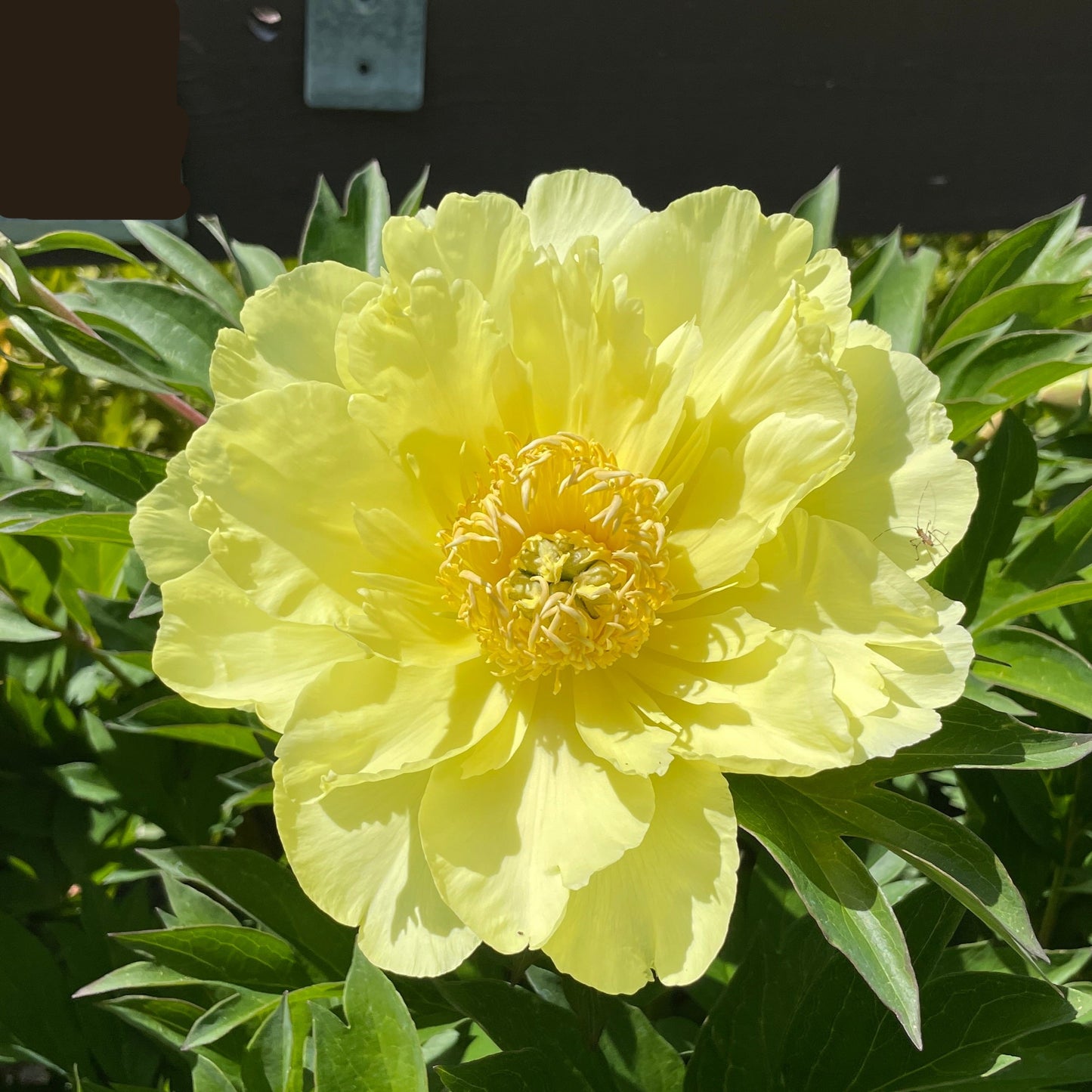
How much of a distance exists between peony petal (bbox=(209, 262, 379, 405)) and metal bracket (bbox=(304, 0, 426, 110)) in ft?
3.08

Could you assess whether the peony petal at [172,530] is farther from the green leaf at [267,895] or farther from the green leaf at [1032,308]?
the green leaf at [1032,308]

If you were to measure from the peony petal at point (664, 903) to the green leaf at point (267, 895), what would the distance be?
0.91ft

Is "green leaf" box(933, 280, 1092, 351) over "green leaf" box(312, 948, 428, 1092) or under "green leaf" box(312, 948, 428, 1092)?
over

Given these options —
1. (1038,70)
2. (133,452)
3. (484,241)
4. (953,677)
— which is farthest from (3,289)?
(1038,70)

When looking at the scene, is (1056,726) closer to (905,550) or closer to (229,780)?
(905,550)

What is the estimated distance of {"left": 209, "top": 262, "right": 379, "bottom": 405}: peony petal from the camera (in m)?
0.59

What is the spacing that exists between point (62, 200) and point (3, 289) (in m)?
0.57

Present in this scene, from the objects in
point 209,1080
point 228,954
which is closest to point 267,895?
point 228,954

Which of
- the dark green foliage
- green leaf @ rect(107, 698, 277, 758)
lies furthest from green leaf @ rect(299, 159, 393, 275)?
green leaf @ rect(107, 698, 277, 758)

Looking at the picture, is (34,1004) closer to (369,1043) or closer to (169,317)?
(369,1043)

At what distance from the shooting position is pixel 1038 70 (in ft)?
5.26

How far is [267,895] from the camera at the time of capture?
734 mm

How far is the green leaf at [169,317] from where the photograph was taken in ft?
2.52

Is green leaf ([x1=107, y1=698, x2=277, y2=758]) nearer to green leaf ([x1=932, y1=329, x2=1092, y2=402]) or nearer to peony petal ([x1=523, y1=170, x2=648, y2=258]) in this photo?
peony petal ([x1=523, y1=170, x2=648, y2=258])
